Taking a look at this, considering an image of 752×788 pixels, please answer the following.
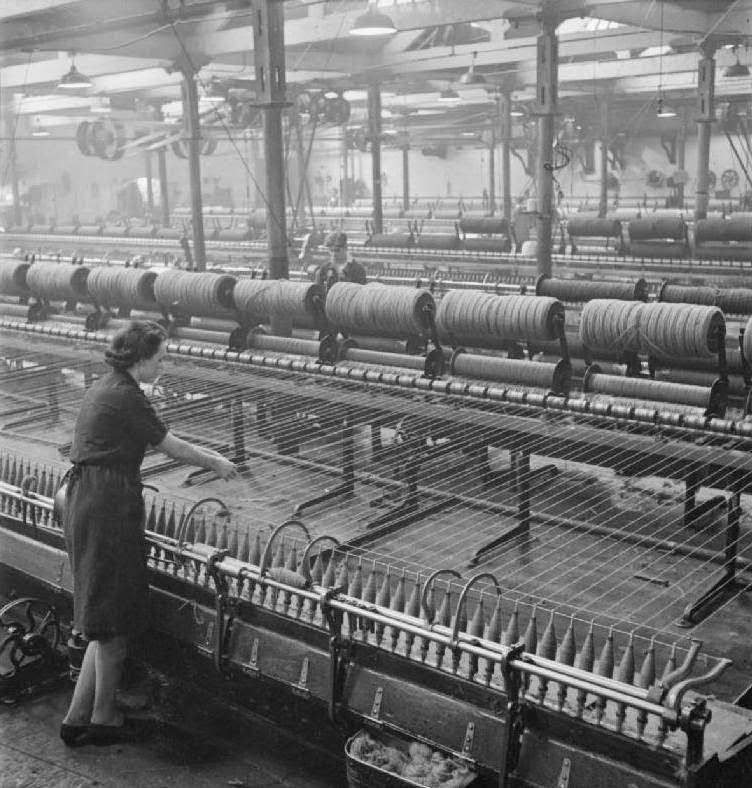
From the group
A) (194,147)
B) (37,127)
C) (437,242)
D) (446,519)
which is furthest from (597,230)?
(37,127)

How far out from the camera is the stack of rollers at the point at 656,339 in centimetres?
529

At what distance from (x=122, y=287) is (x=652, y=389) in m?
4.51

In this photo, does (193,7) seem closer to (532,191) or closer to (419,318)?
(419,318)

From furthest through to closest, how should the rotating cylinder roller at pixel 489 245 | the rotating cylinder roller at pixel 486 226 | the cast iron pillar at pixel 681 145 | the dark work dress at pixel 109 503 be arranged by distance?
the cast iron pillar at pixel 681 145 → the rotating cylinder roller at pixel 486 226 → the rotating cylinder roller at pixel 489 245 → the dark work dress at pixel 109 503

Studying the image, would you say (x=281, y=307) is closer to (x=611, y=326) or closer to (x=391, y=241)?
(x=611, y=326)

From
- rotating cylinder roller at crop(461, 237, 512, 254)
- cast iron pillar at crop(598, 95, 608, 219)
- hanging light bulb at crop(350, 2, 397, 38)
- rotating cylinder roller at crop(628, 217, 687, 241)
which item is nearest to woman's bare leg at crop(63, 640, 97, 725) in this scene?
hanging light bulb at crop(350, 2, 397, 38)

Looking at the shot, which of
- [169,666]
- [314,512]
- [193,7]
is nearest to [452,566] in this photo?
[314,512]

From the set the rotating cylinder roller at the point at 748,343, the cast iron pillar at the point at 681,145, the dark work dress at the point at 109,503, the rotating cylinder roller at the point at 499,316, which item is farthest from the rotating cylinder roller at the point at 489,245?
the dark work dress at the point at 109,503

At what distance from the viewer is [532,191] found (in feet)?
95.9

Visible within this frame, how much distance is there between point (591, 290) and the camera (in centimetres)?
758

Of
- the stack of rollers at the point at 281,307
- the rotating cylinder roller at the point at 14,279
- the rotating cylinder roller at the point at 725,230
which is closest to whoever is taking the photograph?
the stack of rollers at the point at 281,307

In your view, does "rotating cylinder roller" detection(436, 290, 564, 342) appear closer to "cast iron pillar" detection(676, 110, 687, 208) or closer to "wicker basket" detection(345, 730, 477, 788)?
"wicker basket" detection(345, 730, 477, 788)

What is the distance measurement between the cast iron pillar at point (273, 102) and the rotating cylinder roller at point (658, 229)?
627cm

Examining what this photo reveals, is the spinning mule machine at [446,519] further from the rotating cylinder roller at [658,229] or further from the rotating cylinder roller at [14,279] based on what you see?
the rotating cylinder roller at [658,229]
